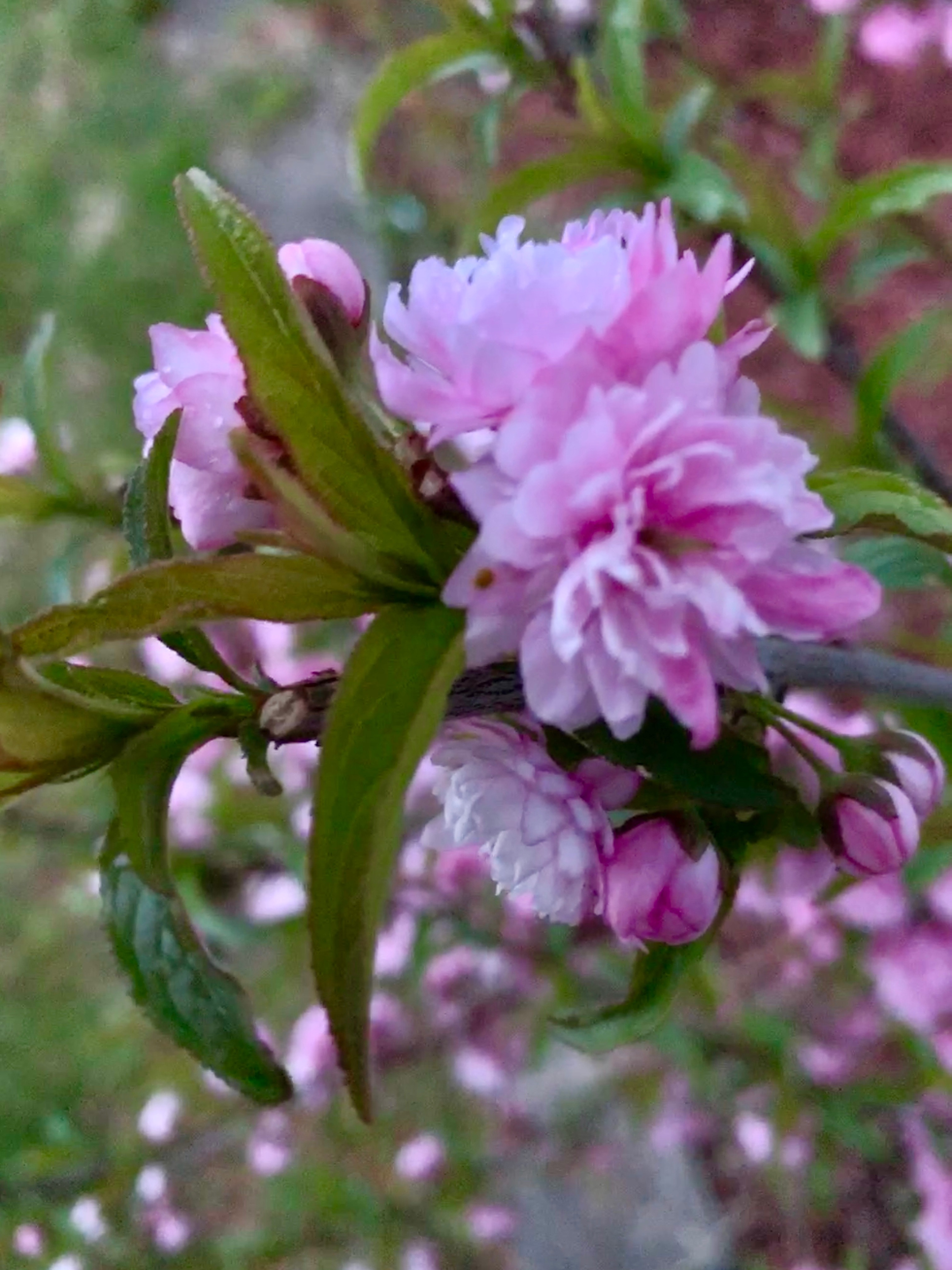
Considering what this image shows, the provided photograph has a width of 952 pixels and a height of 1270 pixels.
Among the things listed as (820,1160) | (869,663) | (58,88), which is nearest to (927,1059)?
(820,1160)

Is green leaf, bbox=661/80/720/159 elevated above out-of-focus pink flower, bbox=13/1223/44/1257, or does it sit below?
above

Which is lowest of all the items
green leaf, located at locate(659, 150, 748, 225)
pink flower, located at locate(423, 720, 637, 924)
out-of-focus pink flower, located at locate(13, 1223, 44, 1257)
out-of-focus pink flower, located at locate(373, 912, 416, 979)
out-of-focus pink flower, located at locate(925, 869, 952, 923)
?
out-of-focus pink flower, located at locate(925, 869, 952, 923)

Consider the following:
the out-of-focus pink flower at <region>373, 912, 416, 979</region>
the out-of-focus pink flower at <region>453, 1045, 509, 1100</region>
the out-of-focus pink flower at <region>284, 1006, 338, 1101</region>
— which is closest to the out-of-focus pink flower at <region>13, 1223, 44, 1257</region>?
the out-of-focus pink flower at <region>284, 1006, 338, 1101</region>

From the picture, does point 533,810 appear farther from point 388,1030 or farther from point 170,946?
point 388,1030

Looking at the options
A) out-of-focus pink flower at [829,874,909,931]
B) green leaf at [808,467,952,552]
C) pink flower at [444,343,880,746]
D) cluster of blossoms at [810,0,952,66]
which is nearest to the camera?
pink flower at [444,343,880,746]

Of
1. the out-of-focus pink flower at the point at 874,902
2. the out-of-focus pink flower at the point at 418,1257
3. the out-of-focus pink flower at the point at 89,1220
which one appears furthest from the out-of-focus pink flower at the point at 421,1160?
the out-of-focus pink flower at the point at 874,902

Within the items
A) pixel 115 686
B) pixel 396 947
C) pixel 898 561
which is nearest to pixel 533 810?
pixel 115 686

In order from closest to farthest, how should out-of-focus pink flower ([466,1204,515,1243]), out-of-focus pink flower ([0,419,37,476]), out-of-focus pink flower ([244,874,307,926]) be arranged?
out-of-focus pink flower ([0,419,37,476]) → out-of-focus pink flower ([244,874,307,926]) → out-of-focus pink flower ([466,1204,515,1243])

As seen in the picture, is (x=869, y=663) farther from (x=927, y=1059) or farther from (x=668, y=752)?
(x=927, y=1059)

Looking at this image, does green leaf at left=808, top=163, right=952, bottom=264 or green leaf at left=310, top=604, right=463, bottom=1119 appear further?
green leaf at left=808, top=163, right=952, bottom=264

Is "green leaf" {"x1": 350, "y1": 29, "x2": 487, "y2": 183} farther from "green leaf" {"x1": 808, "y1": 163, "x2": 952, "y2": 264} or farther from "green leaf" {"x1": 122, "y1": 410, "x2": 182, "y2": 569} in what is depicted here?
"green leaf" {"x1": 122, "y1": 410, "x2": 182, "y2": 569}
